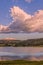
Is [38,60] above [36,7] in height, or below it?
below

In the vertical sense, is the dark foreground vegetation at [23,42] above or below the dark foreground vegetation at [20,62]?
above

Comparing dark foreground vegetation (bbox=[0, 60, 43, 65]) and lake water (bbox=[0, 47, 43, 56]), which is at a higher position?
lake water (bbox=[0, 47, 43, 56])

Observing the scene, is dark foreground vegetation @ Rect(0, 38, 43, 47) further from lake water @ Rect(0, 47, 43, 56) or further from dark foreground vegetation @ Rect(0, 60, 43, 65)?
dark foreground vegetation @ Rect(0, 60, 43, 65)

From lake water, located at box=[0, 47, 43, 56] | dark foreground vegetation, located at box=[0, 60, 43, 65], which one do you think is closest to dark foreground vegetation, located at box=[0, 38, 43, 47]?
lake water, located at box=[0, 47, 43, 56]

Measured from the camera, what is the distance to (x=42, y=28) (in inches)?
56.6

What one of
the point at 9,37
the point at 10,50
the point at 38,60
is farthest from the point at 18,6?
the point at 38,60

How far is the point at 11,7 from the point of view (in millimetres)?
1441

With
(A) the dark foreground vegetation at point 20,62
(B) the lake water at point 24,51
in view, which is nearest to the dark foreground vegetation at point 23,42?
(B) the lake water at point 24,51

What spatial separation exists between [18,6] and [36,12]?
0.17 meters

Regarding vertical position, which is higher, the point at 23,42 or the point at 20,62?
the point at 23,42

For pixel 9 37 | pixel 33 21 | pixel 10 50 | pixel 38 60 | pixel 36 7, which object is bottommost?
pixel 38 60

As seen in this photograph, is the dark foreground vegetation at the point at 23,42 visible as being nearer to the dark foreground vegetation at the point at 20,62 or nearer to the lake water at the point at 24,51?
the lake water at the point at 24,51

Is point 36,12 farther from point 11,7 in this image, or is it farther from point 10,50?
point 10,50

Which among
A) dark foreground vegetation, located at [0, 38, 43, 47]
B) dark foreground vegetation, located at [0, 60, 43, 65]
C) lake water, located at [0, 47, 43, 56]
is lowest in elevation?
dark foreground vegetation, located at [0, 60, 43, 65]
